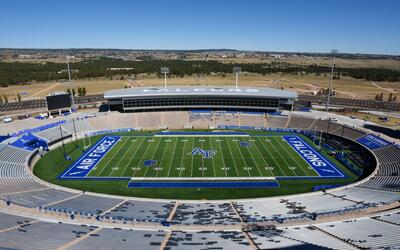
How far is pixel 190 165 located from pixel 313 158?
2067 cm

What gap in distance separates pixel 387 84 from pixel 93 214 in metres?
143

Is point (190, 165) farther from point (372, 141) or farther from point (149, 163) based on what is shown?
point (372, 141)

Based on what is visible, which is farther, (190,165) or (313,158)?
(313,158)

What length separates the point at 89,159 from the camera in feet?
151

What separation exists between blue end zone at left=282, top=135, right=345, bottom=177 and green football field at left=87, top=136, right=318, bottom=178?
1036mm

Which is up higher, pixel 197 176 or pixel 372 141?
pixel 372 141

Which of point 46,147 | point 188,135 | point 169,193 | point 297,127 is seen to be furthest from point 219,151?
point 46,147

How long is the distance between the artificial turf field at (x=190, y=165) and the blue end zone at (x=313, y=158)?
34.4 inches

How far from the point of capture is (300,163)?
44312 millimetres

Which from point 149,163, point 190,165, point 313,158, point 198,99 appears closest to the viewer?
point 190,165

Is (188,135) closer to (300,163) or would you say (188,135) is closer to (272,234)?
(300,163)

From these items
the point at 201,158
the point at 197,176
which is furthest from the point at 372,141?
the point at 197,176

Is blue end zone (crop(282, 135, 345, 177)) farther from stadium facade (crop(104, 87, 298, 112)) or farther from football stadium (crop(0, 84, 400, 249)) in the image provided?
stadium facade (crop(104, 87, 298, 112))

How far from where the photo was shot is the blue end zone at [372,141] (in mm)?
47656
